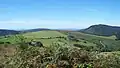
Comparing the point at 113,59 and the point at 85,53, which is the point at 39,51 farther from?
the point at 113,59

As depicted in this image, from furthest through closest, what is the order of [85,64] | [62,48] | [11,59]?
[11,59], [62,48], [85,64]

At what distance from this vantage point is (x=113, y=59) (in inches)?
244

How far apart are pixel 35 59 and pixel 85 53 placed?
1369 millimetres

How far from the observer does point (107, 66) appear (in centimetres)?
607

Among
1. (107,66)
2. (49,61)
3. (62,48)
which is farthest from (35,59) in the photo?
(107,66)

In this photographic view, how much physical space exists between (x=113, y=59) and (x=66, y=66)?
4.12 feet

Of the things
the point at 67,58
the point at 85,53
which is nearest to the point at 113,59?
the point at 85,53

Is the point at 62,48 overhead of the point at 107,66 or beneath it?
overhead

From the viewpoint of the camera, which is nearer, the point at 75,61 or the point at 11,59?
the point at 75,61

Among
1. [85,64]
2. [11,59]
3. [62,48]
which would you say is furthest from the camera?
[11,59]

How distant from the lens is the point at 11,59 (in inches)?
270

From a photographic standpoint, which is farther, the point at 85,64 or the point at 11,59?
the point at 11,59

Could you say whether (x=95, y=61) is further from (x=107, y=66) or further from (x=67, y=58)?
(x=67, y=58)

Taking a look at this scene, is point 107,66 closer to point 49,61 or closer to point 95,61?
point 95,61
